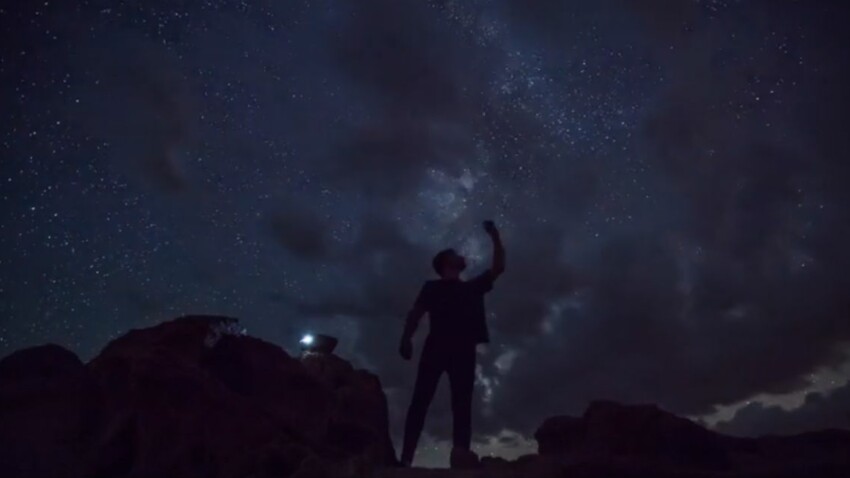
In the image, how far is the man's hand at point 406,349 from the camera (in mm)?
6934

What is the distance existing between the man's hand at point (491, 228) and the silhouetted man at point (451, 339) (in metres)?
0.02

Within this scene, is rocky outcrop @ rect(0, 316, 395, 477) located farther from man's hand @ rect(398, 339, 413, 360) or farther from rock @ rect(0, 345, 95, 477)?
man's hand @ rect(398, 339, 413, 360)

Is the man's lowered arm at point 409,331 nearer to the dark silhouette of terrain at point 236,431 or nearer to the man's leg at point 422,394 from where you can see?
the man's leg at point 422,394

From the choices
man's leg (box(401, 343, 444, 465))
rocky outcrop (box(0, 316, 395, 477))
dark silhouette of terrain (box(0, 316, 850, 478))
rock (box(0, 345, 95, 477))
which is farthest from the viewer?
rock (box(0, 345, 95, 477))

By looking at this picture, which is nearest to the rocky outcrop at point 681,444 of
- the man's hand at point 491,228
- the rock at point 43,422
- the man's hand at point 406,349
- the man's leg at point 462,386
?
the man's leg at point 462,386

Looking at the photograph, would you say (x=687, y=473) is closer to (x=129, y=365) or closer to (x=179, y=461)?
(x=179, y=461)

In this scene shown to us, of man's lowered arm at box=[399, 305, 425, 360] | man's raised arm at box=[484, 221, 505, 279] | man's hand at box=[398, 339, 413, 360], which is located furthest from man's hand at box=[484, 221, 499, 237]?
man's hand at box=[398, 339, 413, 360]

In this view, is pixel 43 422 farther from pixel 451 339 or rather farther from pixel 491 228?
pixel 491 228

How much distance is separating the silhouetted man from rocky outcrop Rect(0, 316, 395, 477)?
2.85 feet

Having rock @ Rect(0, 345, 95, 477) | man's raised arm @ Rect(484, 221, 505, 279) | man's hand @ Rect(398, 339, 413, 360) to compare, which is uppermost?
man's raised arm @ Rect(484, 221, 505, 279)

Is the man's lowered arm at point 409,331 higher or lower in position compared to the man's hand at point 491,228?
lower

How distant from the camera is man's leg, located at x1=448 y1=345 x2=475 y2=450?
21.8 ft

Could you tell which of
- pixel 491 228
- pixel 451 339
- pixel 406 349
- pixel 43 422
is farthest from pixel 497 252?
pixel 43 422

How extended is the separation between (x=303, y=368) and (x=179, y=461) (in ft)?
16.5
